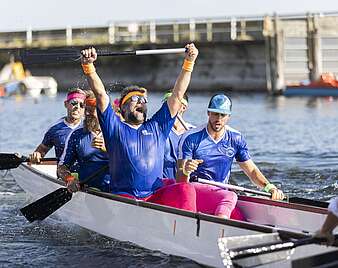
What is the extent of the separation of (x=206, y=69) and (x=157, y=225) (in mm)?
34325

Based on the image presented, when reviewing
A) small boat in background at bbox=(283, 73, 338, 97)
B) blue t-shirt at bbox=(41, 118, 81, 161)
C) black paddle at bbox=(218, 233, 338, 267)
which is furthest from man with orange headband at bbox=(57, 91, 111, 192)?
small boat in background at bbox=(283, 73, 338, 97)

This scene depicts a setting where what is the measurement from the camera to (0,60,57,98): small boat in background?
41094mm

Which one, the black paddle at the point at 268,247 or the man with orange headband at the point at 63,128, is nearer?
the black paddle at the point at 268,247

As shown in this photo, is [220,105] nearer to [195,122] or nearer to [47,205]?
[47,205]

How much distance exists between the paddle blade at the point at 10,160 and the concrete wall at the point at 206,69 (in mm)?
30143

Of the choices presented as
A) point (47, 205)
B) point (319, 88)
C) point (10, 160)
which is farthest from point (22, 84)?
point (47, 205)

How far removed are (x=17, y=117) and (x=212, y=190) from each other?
2124 centimetres

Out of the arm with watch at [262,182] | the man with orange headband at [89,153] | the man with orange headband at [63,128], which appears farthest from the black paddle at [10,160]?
the arm with watch at [262,182]

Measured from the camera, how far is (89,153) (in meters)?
9.69

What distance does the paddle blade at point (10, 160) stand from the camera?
456 inches

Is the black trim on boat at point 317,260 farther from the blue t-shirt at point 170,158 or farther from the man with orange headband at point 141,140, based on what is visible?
the blue t-shirt at point 170,158

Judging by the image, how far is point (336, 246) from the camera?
648cm

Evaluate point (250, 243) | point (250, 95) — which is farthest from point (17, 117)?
point (250, 243)

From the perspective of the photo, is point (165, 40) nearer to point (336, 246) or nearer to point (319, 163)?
point (319, 163)
